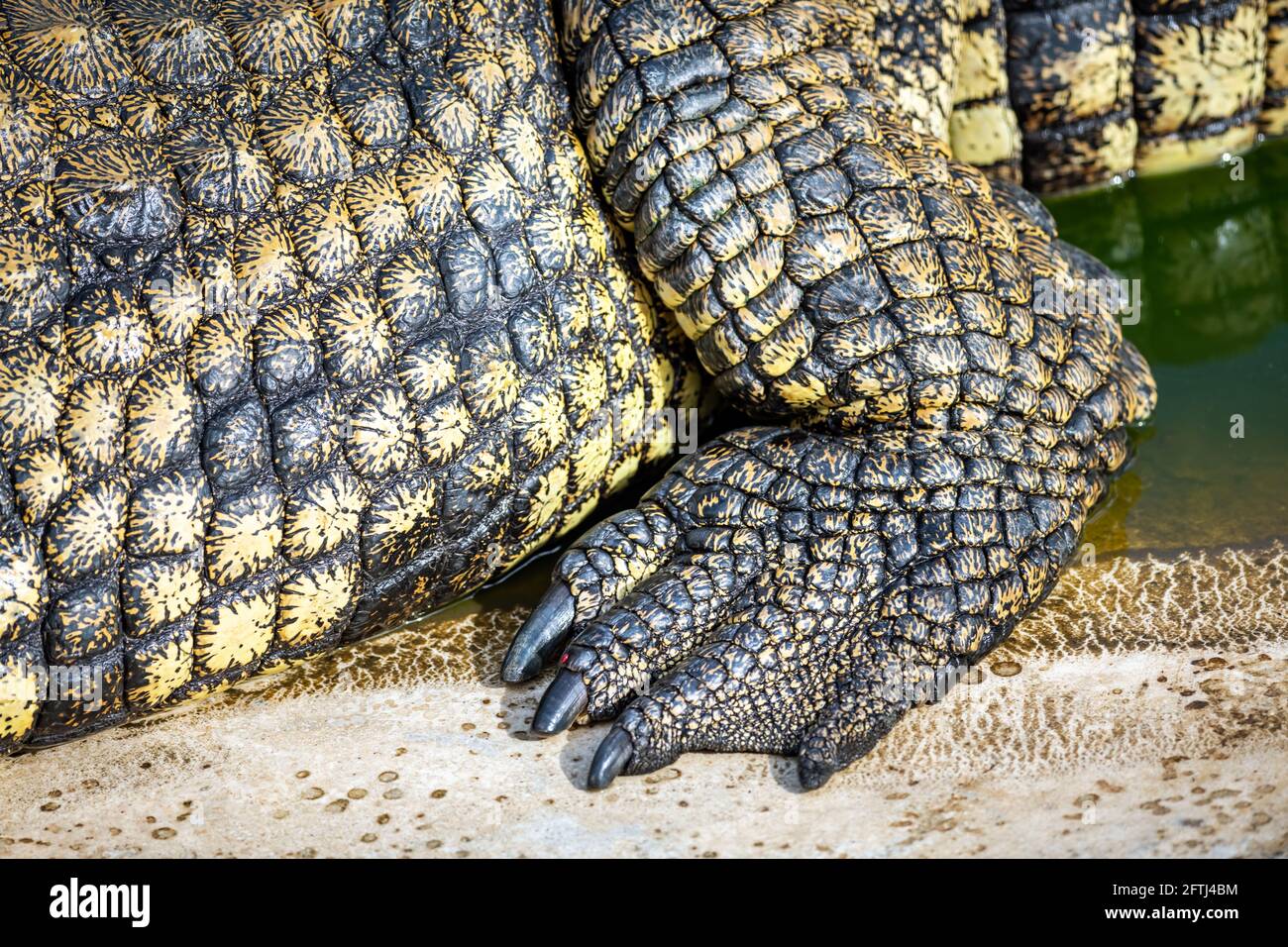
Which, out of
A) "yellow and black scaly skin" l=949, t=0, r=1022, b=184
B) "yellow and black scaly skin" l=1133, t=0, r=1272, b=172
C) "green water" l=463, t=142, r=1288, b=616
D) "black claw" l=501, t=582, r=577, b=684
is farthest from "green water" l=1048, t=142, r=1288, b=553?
"black claw" l=501, t=582, r=577, b=684

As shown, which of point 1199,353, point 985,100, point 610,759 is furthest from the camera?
point 985,100

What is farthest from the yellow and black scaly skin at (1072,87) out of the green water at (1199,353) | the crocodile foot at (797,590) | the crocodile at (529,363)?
the crocodile foot at (797,590)

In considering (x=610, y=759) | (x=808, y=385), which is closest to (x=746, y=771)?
(x=610, y=759)

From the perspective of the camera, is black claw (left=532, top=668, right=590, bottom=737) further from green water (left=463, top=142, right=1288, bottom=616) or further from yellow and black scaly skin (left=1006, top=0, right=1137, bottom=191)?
yellow and black scaly skin (left=1006, top=0, right=1137, bottom=191)

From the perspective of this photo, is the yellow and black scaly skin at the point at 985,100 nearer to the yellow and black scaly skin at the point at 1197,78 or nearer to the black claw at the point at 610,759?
the yellow and black scaly skin at the point at 1197,78

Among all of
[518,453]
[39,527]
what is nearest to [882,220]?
[518,453]

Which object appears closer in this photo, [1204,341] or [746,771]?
[746,771]

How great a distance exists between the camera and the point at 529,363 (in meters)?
2.71

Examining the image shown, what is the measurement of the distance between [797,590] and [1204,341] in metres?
1.71

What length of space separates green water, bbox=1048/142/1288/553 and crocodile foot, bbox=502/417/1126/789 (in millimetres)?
320

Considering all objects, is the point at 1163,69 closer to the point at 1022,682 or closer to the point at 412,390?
the point at 1022,682

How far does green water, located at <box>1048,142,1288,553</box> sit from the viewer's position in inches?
120

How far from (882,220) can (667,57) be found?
56 cm

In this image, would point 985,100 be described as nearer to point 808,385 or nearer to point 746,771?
point 808,385
